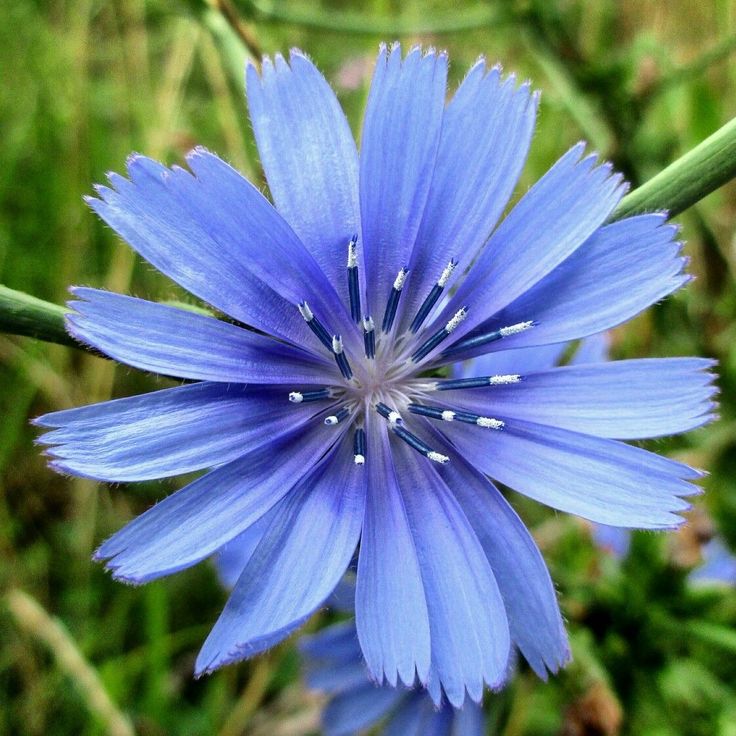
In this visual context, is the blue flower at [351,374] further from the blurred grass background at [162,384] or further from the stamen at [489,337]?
the blurred grass background at [162,384]

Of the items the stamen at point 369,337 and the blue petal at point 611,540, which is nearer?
the stamen at point 369,337

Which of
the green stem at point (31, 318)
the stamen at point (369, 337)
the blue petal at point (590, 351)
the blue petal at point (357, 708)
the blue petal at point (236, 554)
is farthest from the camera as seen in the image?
the blue petal at point (357, 708)

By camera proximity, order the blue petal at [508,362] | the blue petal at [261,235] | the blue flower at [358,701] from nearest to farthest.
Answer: the blue petal at [261,235] → the blue petal at [508,362] → the blue flower at [358,701]

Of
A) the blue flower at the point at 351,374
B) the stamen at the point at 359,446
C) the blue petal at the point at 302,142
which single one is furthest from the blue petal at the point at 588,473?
the blue petal at the point at 302,142

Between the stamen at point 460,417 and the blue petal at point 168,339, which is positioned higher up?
the blue petal at point 168,339

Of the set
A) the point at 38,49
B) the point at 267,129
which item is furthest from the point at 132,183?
the point at 38,49

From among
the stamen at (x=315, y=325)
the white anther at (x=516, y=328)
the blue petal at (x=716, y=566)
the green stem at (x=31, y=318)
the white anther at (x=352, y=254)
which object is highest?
the white anther at (x=352, y=254)

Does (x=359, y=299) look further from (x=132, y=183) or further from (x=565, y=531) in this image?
(x=565, y=531)
